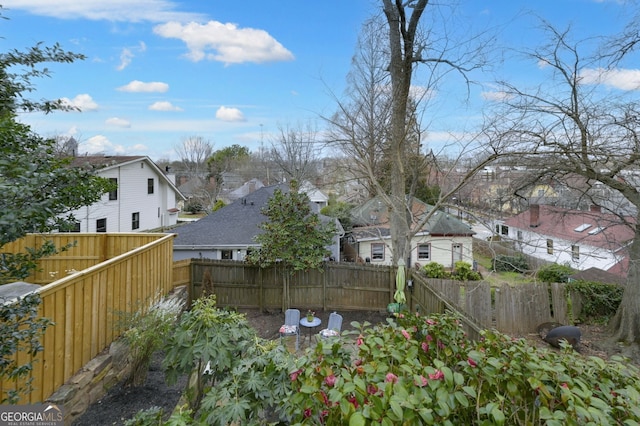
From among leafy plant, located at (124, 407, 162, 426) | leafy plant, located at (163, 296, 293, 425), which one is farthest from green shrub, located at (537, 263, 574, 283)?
leafy plant, located at (124, 407, 162, 426)

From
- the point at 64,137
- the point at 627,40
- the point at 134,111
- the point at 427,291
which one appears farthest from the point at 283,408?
the point at 64,137

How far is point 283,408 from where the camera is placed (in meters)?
1.80

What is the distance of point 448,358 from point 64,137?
25882 mm

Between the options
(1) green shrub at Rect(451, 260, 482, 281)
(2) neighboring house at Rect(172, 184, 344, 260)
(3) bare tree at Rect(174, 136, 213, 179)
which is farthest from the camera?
(3) bare tree at Rect(174, 136, 213, 179)

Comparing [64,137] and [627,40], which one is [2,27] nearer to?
[627,40]

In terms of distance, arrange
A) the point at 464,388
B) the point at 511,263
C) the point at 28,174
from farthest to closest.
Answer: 1. the point at 511,263
2. the point at 28,174
3. the point at 464,388

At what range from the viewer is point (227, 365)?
230 cm

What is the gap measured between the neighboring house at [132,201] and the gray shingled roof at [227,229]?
475 cm

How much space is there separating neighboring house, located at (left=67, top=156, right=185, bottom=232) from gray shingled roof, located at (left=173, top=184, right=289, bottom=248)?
475 centimetres

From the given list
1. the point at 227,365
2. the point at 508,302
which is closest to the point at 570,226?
the point at 508,302

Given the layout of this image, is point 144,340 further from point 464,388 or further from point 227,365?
point 464,388

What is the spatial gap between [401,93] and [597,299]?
7482mm

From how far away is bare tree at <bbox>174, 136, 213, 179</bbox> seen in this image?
41.0 meters

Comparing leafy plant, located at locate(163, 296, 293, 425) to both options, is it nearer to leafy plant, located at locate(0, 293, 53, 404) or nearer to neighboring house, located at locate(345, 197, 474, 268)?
leafy plant, located at locate(0, 293, 53, 404)
